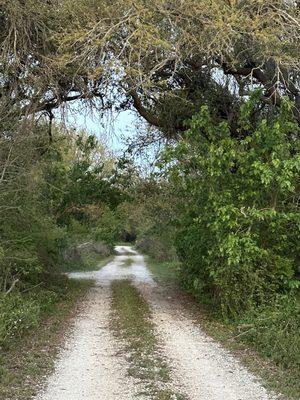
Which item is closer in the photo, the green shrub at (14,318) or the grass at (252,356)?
the grass at (252,356)

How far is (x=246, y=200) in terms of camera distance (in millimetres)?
11945

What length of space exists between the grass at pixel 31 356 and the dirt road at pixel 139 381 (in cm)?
21

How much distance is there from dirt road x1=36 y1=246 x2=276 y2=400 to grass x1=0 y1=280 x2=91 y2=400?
214 mm

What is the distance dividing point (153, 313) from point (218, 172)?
4637 mm

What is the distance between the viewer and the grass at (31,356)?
661cm

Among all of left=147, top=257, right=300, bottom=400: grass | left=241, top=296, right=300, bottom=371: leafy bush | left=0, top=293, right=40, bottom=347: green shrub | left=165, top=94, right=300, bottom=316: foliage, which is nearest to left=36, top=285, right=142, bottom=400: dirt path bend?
left=0, top=293, right=40, bottom=347: green shrub

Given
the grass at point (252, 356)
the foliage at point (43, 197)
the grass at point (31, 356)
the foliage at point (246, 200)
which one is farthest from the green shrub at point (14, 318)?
the foliage at point (246, 200)

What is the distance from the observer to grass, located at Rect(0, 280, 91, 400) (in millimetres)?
6607

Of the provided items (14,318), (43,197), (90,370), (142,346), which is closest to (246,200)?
(142,346)

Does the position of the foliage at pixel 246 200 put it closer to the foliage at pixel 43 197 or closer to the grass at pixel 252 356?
the grass at pixel 252 356

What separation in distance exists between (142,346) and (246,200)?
179 inches

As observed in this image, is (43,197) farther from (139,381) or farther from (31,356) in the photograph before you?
(139,381)

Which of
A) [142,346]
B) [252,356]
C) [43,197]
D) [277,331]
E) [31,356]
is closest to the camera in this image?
[31,356]

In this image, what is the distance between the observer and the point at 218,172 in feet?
38.0
